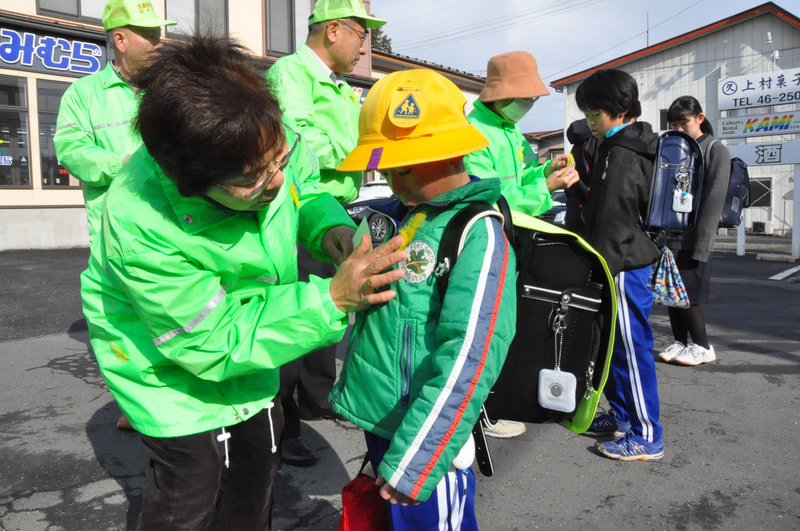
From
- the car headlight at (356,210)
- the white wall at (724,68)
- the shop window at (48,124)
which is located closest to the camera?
the shop window at (48,124)

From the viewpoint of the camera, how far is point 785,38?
846 inches

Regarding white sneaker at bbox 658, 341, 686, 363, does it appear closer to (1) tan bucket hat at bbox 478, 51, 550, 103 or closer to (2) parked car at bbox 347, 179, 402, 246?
(1) tan bucket hat at bbox 478, 51, 550, 103

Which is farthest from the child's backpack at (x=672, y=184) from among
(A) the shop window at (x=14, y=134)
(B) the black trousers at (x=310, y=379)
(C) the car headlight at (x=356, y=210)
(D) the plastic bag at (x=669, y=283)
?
(A) the shop window at (x=14, y=134)

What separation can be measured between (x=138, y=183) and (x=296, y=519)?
1678mm

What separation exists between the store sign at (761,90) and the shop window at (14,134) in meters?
15.9

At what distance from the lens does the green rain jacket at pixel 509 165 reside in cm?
316

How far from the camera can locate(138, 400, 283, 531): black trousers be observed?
192 centimetres

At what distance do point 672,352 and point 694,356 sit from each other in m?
0.17

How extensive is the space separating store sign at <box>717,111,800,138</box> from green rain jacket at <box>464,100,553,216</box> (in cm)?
1151

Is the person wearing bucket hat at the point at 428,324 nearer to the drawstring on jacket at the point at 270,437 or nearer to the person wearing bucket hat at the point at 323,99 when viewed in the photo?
the drawstring on jacket at the point at 270,437

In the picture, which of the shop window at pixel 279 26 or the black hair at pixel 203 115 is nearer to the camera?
the black hair at pixel 203 115

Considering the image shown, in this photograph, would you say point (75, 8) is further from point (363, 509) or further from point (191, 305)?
point (363, 509)

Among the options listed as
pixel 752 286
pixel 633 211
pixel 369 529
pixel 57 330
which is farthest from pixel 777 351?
pixel 57 330

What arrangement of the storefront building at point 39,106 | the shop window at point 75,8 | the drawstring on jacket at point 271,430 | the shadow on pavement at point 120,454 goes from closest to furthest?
1. the drawstring on jacket at point 271,430
2. the shadow on pavement at point 120,454
3. the storefront building at point 39,106
4. the shop window at point 75,8
